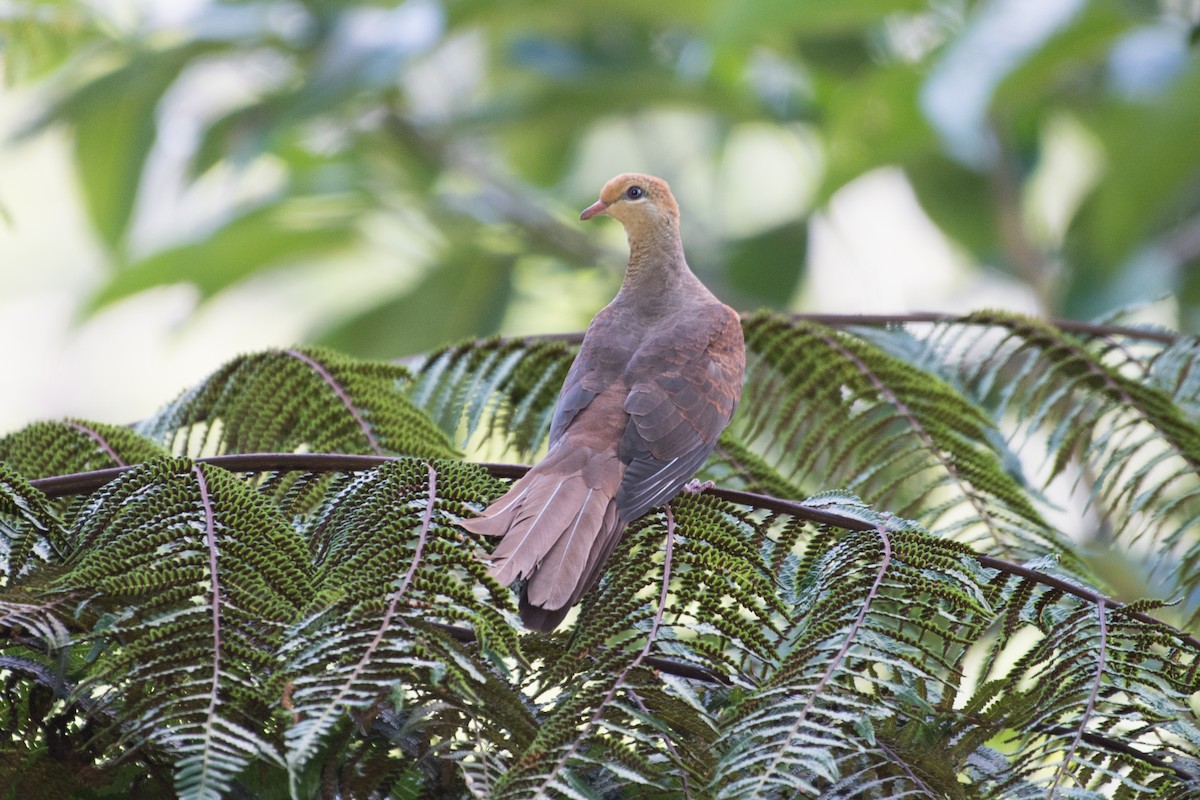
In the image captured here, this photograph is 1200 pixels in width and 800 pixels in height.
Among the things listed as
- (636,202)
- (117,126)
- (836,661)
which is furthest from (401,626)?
(117,126)

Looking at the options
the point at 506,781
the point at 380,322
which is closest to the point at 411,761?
the point at 506,781

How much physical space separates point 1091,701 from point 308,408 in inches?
55.8

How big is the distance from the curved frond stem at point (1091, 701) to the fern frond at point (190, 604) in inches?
34.0

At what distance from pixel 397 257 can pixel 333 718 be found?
525 centimetres

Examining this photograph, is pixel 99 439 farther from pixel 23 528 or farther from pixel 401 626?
pixel 401 626

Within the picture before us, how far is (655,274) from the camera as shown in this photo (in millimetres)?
2588

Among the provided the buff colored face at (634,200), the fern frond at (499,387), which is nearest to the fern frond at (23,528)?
the fern frond at (499,387)

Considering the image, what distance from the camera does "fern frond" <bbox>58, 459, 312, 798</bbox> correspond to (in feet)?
4.12

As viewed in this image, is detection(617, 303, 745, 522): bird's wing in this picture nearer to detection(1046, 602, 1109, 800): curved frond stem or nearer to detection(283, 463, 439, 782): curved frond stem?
detection(283, 463, 439, 782): curved frond stem

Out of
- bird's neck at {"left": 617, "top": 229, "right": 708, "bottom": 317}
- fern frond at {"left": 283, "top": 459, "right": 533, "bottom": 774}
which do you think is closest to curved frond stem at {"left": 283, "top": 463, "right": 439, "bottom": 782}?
fern frond at {"left": 283, "top": 459, "right": 533, "bottom": 774}

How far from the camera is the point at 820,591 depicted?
64.1 inches

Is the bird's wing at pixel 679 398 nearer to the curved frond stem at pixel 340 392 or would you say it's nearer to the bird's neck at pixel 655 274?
the bird's neck at pixel 655 274

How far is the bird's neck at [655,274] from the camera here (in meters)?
2.54

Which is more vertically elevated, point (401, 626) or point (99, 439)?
point (99, 439)
